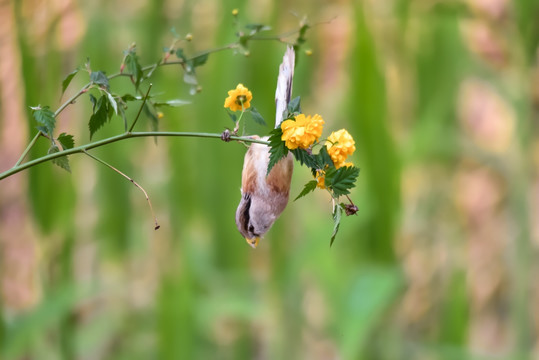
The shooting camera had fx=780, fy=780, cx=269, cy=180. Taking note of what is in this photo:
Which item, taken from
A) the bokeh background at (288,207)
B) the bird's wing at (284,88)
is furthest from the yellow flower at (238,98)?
the bokeh background at (288,207)

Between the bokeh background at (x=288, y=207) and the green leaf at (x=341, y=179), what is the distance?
43cm

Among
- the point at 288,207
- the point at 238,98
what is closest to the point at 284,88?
the point at 238,98

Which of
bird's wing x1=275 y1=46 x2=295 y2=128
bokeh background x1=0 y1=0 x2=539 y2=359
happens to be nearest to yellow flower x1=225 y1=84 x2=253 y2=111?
bird's wing x1=275 y1=46 x2=295 y2=128

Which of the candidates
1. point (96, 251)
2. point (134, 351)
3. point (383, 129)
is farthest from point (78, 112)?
point (383, 129)

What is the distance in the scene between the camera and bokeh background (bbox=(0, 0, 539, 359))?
74cm

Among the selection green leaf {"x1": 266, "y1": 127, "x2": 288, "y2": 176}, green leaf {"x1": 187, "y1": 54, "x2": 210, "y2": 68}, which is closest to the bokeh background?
green leaf {"x1": 187, "y1": 54, "x2": 210, "y2": 68}

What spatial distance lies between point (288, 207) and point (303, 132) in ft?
1.79

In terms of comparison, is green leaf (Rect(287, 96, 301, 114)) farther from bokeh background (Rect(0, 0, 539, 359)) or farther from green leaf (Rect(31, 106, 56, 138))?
bokeh background (Rect(0, 0, 539, 359))

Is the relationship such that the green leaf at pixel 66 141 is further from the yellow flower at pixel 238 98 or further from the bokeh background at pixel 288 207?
the bokeh background at pixel 288 207

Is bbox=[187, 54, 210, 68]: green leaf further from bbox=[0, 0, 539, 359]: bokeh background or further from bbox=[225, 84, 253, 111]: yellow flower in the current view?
bbox=[0, 0, 539, 359]: bokeh background

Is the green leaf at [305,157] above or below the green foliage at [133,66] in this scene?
below

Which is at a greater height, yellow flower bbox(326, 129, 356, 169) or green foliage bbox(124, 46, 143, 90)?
green foliage bbox(124, 46, 143, 90)

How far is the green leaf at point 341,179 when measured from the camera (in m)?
0.20

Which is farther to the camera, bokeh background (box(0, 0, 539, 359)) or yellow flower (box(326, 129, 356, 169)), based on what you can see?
bokeh background (box(0, 0, 539, 359))
